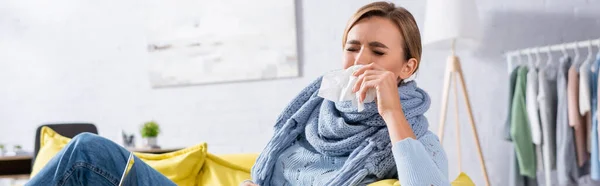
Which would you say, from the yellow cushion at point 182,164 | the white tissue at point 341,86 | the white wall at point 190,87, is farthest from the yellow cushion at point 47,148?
the white wall at point 190,87

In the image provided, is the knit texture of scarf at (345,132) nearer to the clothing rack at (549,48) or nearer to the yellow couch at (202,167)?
the yellow couch at (202,167)

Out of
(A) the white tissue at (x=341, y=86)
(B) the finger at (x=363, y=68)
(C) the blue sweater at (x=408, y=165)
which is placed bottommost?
(C) the blue sweater at (x=408, y=165)

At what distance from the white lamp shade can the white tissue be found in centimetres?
178

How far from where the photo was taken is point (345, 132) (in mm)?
1778

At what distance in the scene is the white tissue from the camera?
160 centimetres

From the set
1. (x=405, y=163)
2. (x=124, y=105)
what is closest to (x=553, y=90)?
(x=405, y=163)

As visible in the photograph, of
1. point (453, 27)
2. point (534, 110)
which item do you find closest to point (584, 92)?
point (534, 110)

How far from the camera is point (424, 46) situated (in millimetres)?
3543

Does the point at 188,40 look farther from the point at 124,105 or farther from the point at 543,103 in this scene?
the point at 543,103

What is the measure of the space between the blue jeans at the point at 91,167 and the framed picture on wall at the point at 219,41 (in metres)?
2.72

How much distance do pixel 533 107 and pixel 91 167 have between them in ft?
7.34

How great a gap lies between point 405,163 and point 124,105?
3.86m

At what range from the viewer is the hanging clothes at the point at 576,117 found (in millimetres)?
2992

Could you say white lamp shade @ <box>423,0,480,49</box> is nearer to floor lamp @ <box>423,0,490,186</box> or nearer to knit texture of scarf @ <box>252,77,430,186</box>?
floor lamp @ <box>423,0,490,186</box>
